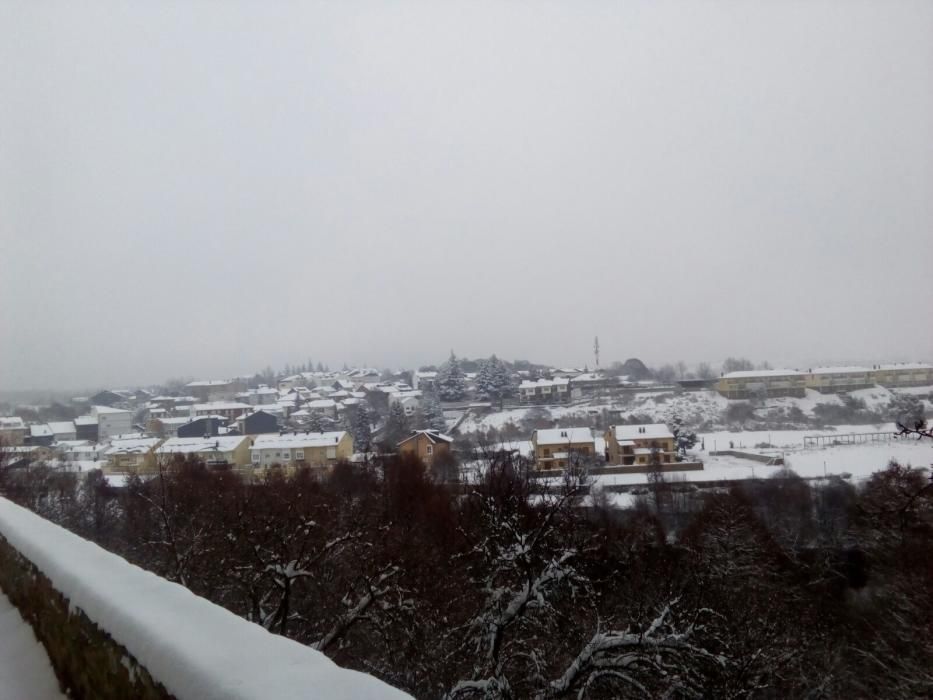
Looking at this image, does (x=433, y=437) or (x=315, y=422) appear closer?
(x=433, y=437)

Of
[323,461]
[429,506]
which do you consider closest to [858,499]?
[429,506]

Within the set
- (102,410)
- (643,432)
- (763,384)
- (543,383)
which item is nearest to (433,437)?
(643,432)

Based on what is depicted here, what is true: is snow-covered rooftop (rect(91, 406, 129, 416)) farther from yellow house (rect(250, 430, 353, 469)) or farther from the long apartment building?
the long apartment building

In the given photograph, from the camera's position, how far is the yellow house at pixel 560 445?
20.4 meters

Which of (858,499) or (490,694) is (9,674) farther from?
(858,499)

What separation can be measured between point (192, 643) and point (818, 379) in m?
28.2

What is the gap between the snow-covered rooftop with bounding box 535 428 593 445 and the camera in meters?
22.7

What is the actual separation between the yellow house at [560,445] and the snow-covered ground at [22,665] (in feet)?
54.9

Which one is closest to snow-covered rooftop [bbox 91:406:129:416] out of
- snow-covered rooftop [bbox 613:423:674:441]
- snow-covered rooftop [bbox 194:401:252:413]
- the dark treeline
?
snow-covered rooftop [bbox 194:401:252:413]

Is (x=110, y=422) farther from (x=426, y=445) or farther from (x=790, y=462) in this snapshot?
(x=790, y=462)

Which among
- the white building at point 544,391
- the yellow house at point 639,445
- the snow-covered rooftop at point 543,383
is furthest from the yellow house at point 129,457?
the snow-covered rooftop at point 543,383

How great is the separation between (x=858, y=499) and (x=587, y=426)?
13029 millimetres

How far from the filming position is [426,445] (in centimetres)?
2580

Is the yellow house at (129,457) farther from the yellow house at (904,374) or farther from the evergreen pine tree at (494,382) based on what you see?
the yellow house at (904,374)
